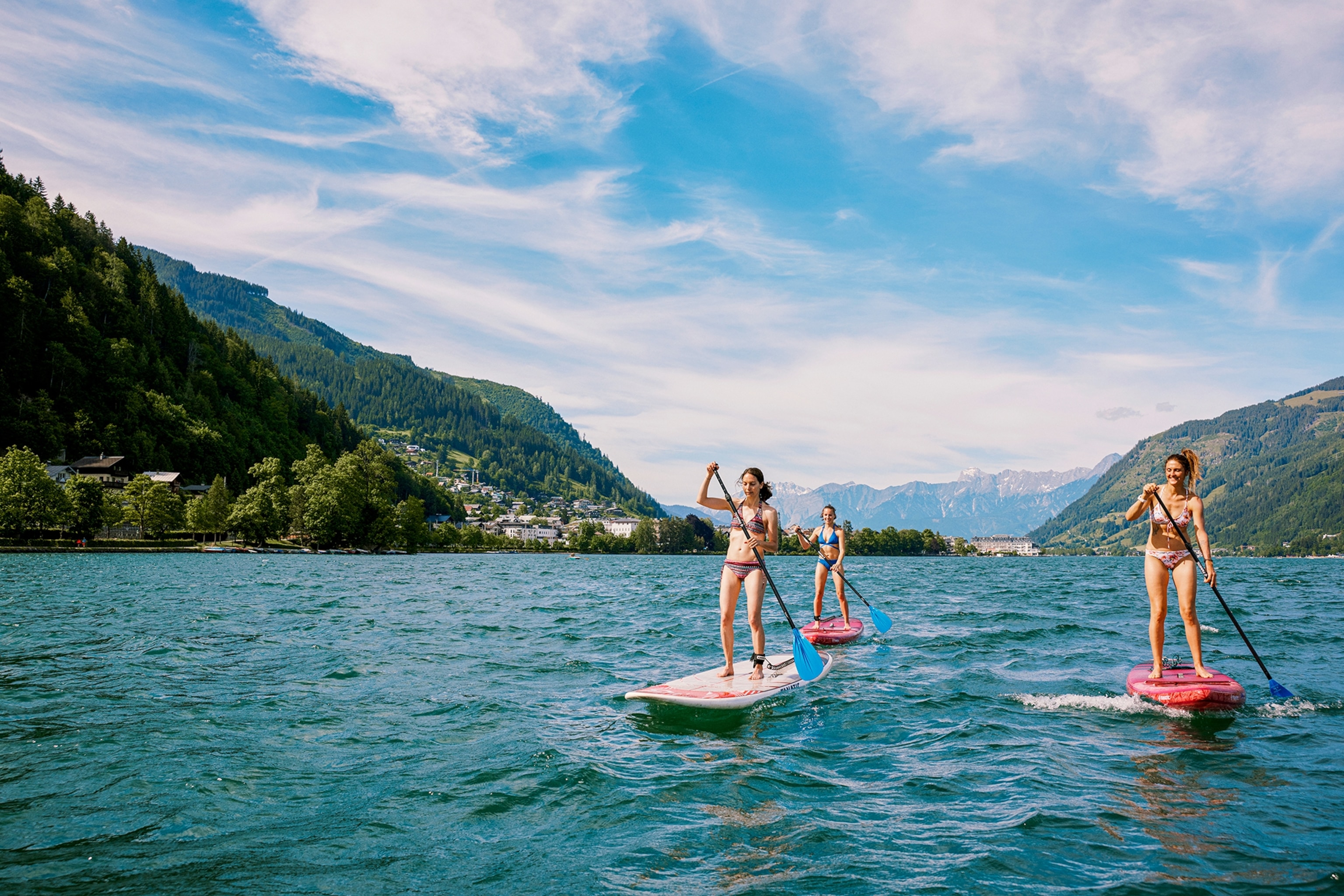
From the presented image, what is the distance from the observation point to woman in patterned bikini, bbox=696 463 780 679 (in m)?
13.2

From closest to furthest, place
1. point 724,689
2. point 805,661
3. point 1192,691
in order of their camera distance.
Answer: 1. point 1192,691
2. point 724,689
3. point 805,661

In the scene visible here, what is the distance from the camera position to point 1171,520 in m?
12.1

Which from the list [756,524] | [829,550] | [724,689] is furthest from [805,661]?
[829,550]

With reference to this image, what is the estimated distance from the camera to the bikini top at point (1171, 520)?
12.3m

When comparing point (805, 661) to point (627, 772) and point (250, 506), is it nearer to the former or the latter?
point (627, 772)

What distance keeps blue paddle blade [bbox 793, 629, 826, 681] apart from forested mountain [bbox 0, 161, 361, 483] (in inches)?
5605

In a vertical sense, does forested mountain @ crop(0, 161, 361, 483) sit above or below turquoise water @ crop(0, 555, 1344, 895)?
above

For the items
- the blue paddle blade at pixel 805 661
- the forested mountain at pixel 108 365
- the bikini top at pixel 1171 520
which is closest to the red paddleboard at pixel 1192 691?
the bikini top at pixel 1171 520

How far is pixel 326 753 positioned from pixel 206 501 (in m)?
119

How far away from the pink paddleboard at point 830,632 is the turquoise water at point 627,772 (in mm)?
801

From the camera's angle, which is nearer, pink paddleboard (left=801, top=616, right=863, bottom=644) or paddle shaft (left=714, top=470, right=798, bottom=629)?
paddle shaft (left=714, top=470, right=798, bottom=629)

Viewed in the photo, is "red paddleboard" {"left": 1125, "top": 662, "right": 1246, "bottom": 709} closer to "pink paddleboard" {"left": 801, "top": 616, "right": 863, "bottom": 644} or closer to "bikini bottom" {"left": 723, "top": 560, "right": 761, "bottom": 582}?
"bikini bottom" {"left": 723, "top": 560, "right": 761, "bottom": 582}

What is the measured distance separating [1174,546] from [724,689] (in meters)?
7.76

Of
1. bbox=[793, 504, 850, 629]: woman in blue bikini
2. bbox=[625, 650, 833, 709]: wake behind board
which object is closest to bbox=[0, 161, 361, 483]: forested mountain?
bbox=[793, 504, 850, 629]: woman in blue bikini
